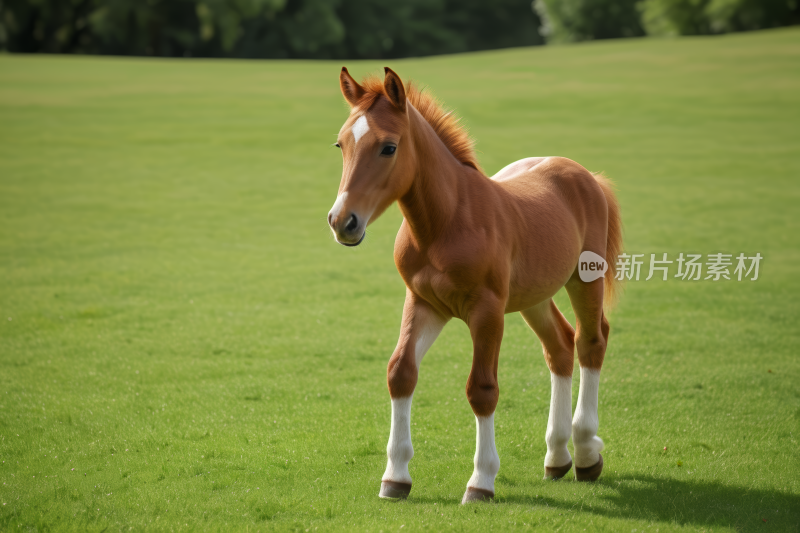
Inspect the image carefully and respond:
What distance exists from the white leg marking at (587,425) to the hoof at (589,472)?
2cm

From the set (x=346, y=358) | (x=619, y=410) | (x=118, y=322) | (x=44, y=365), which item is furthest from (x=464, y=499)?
(x=118, y=322)

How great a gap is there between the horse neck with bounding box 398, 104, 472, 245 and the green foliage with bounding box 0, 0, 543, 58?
3677cm

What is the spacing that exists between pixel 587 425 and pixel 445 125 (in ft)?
6.35

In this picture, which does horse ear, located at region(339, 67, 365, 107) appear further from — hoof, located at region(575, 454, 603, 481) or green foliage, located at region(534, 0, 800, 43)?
green foliage, located at region(534, 0, 800, 43)

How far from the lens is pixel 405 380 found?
380 centimetres

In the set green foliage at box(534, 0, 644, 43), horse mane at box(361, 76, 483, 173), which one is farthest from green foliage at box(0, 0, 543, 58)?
horse mane at box(361, 76, 483, 173)

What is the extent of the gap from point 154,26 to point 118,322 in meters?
36.4

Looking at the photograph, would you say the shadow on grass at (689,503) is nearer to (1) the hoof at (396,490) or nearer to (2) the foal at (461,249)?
(2) the foal at (461,249)

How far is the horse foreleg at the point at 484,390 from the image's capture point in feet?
12.1

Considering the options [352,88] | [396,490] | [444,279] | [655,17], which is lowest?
[655,17]

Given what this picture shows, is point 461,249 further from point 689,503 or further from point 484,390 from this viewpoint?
point 689,503

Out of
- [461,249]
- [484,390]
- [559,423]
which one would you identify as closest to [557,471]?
[559,423]

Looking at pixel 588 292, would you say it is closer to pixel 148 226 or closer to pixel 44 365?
pixel 44 365

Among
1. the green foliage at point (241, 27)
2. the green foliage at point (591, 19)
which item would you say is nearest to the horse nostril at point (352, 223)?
the green foliage at point (241, 27)
